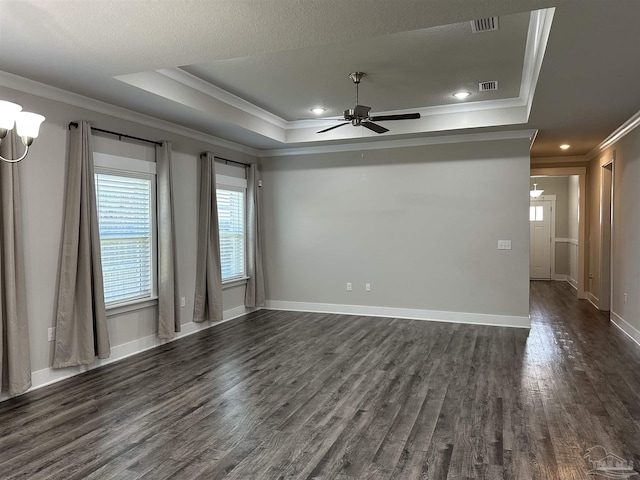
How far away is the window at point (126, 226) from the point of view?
4.55 metres

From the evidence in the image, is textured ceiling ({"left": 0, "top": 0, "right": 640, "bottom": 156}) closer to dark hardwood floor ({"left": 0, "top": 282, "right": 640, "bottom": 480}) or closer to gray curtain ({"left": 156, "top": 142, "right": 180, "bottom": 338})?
gray curtain ({"left": 156, "top": 142, "right": 180, "bottom": 338})

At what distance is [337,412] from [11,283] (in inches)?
109

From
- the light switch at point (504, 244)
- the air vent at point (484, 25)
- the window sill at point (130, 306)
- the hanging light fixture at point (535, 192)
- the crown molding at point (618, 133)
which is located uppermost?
the air vent at point (484, 25)

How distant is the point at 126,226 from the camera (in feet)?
15.8

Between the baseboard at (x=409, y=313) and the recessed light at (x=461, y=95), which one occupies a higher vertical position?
the recessed light at (x=461, y=95)

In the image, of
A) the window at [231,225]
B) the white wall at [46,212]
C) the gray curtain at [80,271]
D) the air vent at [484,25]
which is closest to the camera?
the air vent at [484,25]

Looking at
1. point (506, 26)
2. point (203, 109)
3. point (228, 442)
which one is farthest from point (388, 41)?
point (228, 442)

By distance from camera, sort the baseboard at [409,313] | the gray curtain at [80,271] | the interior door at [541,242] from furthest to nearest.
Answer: the interior door at [541,242], the baseboard at [409,313], the gray curtain at [80,271]

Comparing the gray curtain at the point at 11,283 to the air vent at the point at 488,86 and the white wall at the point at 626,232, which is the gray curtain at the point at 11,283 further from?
the white wall at the point at 626,232

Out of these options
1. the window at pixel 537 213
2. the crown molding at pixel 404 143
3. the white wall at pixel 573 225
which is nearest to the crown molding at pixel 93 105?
the crown molding at pixel 404 143

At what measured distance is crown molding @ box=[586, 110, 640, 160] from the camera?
200 inches

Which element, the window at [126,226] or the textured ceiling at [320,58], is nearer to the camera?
the textured ceiling at [320,58]

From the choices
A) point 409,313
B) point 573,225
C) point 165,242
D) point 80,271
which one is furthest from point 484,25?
point 573,225

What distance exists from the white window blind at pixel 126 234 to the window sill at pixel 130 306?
0.06m
